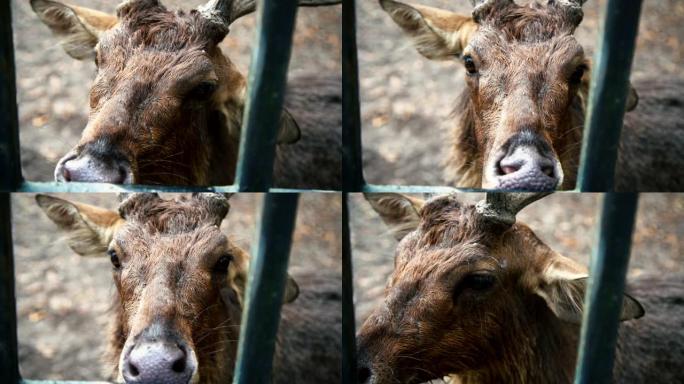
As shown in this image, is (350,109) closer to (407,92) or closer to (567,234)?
(407,92)

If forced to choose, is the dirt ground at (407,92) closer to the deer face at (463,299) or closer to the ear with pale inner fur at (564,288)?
the deer face at (463,299)

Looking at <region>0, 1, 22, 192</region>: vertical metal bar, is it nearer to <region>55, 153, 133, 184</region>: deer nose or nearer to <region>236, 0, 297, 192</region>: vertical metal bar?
<region>55, 153, 133, 184</region>: deer nose

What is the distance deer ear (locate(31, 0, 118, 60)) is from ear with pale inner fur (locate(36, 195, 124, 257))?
441 millimetres

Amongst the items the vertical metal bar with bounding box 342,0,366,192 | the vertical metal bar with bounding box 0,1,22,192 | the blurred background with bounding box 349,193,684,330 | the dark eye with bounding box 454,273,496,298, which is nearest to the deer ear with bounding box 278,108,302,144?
the vertical metal bar with bounding box 342,0,366,192

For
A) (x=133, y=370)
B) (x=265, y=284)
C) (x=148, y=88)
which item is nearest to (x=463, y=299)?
(x=265, y=284)

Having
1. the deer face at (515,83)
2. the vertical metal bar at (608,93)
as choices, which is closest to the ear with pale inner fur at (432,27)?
the deer face at (515,83)

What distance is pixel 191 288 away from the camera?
8.72ft

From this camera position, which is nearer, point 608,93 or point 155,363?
point 155,363

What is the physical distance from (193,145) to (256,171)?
21 cm

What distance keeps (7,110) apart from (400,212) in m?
1.16

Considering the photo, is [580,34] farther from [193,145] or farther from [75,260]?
[75,260]

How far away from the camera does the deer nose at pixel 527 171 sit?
2.68 metres

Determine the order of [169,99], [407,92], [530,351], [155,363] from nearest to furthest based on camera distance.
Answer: [155,363] → [169,99] → [530,351] → [407,92]

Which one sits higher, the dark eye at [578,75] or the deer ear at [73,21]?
the deer ear at [73,21]
